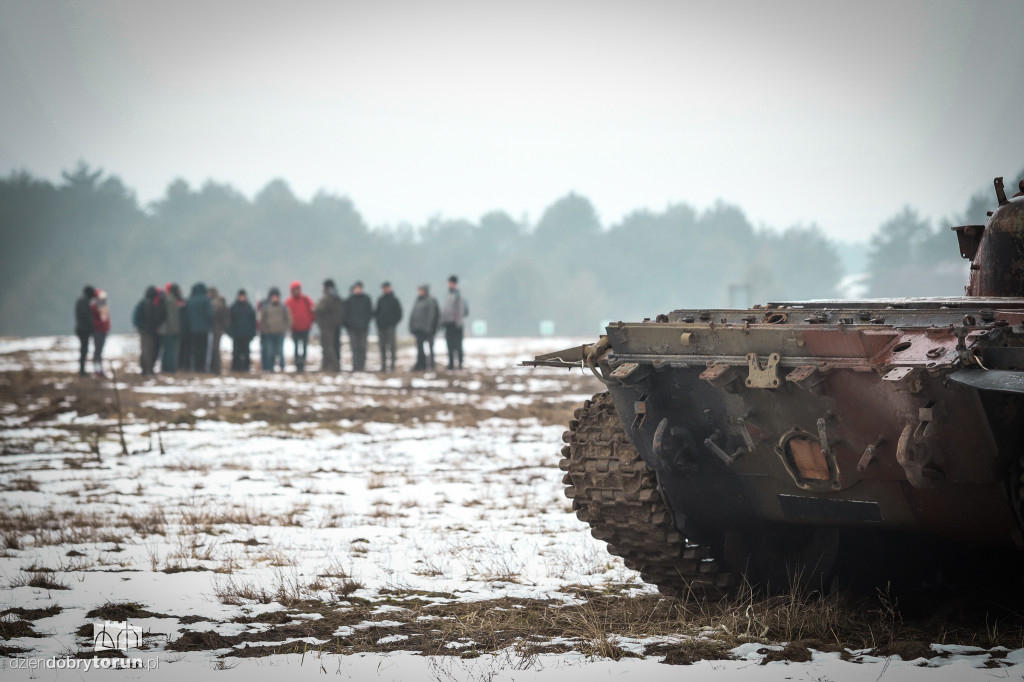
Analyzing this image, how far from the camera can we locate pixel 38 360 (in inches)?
1208

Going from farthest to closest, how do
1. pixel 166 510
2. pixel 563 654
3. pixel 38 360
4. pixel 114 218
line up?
pixel 114 218
pixel 38 360
pixel 166 510
pixel 563 654

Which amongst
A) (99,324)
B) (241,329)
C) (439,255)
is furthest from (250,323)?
(439,255)

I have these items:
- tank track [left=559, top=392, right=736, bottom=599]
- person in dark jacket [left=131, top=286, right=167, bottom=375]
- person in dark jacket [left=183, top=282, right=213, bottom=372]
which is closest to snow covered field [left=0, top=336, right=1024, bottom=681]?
tank track [left=559, top=392, right=736, bottom=599]

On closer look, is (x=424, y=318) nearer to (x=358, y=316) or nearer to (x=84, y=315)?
(x=358, y=316)

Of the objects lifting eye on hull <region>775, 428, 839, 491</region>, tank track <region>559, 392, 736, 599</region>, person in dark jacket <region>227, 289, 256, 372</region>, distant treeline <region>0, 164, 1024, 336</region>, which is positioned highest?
distant treeline <region>0, 164, 1024, 336</region>

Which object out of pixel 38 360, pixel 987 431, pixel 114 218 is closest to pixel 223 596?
pixel 987 431

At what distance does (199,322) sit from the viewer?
24.2 metres

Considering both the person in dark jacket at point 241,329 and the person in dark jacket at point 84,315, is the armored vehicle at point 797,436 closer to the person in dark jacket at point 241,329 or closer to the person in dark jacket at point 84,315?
the person in dark jacket at point 241,329

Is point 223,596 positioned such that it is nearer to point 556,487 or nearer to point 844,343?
point 844,343

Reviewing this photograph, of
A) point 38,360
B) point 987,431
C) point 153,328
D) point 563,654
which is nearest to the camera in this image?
point 987,431

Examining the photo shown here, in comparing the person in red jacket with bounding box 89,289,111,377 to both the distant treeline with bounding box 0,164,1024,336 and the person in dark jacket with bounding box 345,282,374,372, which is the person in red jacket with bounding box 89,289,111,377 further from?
the distant treeline with bounding box 0,164,1024,336

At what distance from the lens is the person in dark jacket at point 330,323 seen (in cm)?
2495

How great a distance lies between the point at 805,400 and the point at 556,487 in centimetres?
551

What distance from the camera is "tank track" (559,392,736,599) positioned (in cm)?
686
